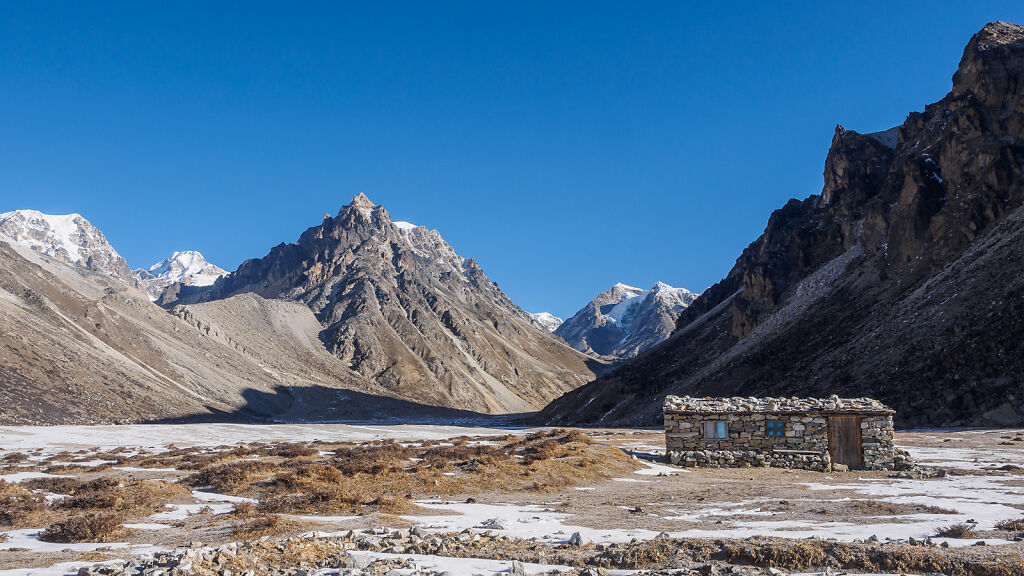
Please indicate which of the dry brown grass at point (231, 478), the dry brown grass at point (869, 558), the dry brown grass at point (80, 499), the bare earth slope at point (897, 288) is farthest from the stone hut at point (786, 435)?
the bare earth slope at point (897, 288)

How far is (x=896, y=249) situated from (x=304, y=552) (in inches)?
2989

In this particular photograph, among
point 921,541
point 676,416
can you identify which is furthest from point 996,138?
point 921,541

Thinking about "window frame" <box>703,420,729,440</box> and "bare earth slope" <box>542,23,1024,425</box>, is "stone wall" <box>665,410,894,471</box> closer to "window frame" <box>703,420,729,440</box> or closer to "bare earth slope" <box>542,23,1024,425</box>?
"window frame" <box>703,420,729,440</box>

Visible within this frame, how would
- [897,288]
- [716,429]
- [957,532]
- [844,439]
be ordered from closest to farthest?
1. [957,532]
2. [844,439]
3. [716,429]
4. [897,288]

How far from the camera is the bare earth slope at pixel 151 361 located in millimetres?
67562

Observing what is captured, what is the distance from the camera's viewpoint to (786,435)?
24.9 m

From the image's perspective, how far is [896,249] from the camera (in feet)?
227

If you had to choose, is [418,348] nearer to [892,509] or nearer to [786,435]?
[786,435]

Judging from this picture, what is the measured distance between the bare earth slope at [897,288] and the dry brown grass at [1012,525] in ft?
115

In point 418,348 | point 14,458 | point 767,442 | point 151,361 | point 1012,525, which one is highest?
point 418,348

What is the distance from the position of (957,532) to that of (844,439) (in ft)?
48.8

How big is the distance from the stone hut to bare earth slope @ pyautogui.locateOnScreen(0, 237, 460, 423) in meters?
60.2

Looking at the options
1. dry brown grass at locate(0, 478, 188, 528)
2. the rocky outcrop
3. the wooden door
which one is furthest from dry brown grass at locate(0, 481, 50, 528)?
the rocky outcrop

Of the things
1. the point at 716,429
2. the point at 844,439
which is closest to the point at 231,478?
the point at 716,429
